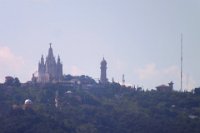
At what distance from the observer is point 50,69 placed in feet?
414

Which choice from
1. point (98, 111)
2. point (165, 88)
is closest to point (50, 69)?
point (165, 88)

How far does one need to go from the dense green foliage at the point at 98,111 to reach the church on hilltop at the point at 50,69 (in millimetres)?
8666

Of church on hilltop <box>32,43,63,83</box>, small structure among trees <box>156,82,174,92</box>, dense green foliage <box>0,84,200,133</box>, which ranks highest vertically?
church on hilltop <box>32,43,63,83</box>

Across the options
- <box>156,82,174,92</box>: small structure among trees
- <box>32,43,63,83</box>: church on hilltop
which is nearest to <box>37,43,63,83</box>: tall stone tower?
<box>32,43,63,83</box>: church on hilltop

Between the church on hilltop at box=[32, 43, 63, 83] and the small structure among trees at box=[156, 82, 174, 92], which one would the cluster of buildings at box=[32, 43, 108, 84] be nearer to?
the church on hilltop at box=[32, 43, 63, 83]

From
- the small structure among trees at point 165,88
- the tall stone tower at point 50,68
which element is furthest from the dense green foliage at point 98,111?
the tall stone tower at point 50,68

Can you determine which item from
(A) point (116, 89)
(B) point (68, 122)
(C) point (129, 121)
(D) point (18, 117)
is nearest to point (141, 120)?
(C) point (129, 121)

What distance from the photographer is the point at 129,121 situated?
9562 cm

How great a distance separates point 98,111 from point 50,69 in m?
27.1

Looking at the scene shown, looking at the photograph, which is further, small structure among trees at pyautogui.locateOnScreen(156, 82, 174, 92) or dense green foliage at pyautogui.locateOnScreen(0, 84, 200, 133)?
small structure among trees at pyautogui.locateOnScreen(156, 82, 174, 92)

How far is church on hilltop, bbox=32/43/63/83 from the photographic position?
125 m

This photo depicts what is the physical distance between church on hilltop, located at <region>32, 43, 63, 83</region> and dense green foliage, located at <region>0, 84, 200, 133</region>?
867 cm

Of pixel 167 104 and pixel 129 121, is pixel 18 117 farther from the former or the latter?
pixel 167 104

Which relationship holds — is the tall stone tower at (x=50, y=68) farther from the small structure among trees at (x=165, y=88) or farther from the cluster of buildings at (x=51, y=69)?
the small structure among trees at (x=165, y=88)
